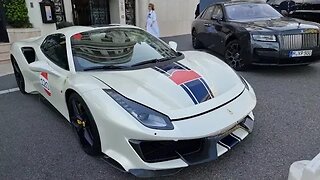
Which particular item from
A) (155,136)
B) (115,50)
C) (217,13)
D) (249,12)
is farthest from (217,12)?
(155,136)

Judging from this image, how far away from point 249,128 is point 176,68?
954 mm

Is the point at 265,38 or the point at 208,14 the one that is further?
the point at 208,14

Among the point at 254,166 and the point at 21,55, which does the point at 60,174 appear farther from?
the point at 21,55

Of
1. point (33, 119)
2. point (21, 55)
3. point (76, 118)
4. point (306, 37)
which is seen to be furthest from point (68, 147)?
point (306, 37)

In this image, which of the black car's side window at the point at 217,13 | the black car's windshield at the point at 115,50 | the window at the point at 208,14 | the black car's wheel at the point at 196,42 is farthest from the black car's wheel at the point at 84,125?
the black car's wheel at the point at 196,42

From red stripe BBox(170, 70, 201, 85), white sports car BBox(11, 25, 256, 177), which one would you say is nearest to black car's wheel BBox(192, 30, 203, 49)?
white sports car BBox(11, 25, 256, 177)

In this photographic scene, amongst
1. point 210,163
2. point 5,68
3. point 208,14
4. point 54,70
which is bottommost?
point 5,68

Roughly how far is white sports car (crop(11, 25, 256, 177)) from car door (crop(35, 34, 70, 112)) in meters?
0.01

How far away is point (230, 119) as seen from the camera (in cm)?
228

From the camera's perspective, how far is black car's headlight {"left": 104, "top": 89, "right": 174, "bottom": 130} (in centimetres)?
207

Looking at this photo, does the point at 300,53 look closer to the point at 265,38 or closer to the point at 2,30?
the point at 265,38

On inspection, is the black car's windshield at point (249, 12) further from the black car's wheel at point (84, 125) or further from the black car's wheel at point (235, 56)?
the black car's wheel at point (84, 125)

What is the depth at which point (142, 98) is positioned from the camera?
2285 millimetres

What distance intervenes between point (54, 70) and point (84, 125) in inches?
34.0
